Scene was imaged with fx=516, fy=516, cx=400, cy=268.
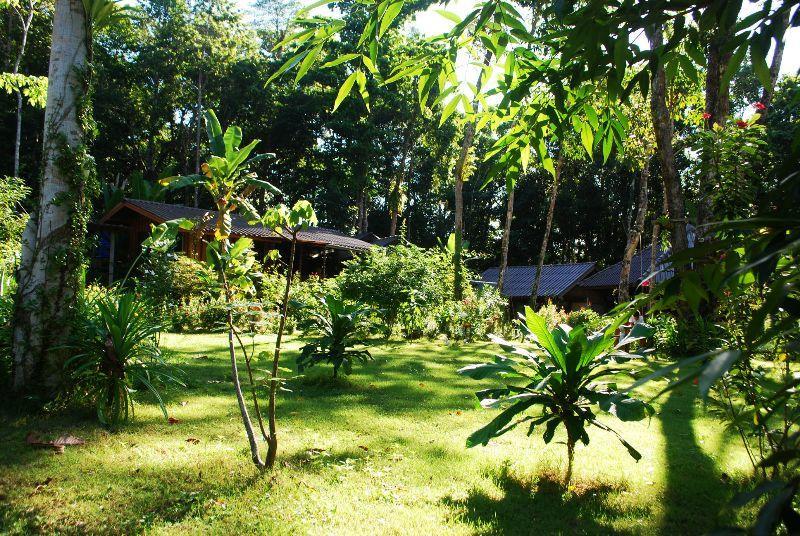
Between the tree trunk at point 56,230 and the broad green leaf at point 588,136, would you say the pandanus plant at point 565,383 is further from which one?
the tree trunk at point 56,230

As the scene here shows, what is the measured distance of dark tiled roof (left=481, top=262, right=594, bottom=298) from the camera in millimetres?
27625

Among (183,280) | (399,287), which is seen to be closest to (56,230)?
(399,287)

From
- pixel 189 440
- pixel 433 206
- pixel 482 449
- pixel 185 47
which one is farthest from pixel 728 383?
pixel 433 206

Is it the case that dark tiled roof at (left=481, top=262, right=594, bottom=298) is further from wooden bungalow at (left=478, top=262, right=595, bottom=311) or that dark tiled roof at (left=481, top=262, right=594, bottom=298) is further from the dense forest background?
the dense forest background

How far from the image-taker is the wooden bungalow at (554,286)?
27.7 metres

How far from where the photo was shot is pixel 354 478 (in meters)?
3.85

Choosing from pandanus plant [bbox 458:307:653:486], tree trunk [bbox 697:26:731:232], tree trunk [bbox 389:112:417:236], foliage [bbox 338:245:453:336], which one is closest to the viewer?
pandanus plant [bbox 458:307:653:486]

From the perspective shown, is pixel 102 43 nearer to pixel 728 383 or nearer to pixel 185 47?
pixel 185 47

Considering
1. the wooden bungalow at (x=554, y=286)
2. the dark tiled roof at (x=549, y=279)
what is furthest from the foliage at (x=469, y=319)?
the dark tiled roof at (x=549, y=279)

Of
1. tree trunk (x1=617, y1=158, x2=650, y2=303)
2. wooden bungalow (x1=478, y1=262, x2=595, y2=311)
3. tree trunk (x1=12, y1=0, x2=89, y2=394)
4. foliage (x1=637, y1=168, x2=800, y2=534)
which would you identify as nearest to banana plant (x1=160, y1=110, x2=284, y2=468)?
tree trunk (x1=12, y1=0, x2=89, y2=394)

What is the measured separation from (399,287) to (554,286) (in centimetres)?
1720

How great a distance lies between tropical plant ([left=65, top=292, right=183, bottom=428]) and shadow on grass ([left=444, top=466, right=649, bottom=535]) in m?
3.00

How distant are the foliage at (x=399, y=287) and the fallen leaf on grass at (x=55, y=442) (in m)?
8.49

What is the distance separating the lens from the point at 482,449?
15.3 feet
